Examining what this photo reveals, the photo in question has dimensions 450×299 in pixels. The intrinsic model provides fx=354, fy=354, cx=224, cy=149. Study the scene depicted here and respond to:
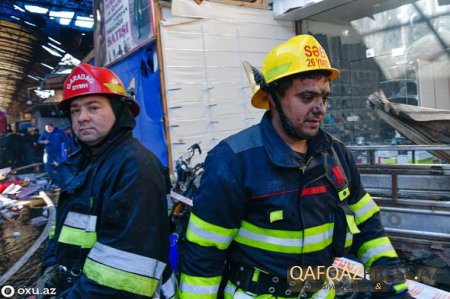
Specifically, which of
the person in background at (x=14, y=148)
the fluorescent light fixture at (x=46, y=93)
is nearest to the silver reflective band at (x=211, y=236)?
the person in background at (x=14, y=148)

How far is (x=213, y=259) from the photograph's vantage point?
1496mm

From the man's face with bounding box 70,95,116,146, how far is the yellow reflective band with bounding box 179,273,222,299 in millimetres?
871

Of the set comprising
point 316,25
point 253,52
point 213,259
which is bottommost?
point 213,259

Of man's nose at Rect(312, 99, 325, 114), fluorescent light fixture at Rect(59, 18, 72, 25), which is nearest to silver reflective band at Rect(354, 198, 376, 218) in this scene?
man's nose at Rect(312, 99, 325, 114)

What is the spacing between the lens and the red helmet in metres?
1.86

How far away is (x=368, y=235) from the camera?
1.77 m

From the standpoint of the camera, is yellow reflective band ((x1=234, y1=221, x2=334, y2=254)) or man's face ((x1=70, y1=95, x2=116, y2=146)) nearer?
yellow reflective band ((x1=234, y1=221, x2=334, y2=254))

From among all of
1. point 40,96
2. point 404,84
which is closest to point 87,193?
point 404,84

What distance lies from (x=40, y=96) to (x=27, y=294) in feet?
67.5

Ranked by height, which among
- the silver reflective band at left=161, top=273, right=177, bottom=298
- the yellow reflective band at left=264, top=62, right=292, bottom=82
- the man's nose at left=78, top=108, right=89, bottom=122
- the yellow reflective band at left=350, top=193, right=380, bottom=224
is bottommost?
the silver reflective band at left=161, top=273, right=177, bottom=298

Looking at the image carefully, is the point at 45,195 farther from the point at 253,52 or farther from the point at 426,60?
the point at 426,60

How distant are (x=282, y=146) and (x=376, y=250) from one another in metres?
0.71

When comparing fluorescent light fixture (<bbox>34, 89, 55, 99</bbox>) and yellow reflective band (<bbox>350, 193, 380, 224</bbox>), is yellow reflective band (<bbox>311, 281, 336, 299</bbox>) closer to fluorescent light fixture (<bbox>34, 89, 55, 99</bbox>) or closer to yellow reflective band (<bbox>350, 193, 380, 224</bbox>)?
yellow reflective band (<bbox>350, 193, 380, 224</bbox>)

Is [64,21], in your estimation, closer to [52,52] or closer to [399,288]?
[52,52]
